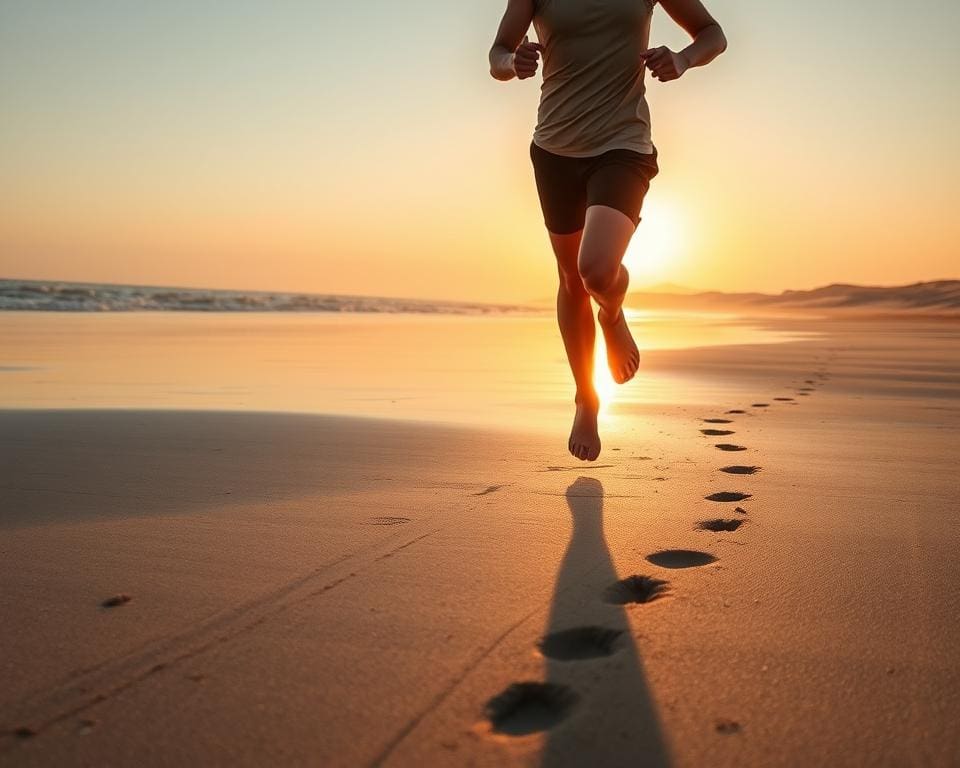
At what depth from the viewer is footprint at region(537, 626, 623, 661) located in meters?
1.47

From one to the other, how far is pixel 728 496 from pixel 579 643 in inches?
49.8

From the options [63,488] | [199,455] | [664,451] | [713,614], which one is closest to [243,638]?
[713,614]

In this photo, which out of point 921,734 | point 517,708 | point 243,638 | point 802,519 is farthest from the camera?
point 802,519

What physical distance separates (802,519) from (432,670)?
1367 millimetres

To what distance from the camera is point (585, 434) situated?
3.20 metres

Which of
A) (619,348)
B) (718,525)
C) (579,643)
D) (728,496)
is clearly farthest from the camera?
(619,348)

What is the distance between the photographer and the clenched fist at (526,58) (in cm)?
284

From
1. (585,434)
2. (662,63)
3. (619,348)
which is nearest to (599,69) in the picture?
(662,63)

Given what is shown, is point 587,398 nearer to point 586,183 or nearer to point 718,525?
point 586,183

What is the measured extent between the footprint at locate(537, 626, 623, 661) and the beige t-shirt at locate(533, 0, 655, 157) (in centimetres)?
197

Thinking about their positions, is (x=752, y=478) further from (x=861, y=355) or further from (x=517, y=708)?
(x=861, y=355)

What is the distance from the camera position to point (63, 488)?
2727mm

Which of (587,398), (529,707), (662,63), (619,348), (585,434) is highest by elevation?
(662,63)

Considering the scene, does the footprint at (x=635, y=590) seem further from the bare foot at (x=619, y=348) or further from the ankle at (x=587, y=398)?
the bare foot at (x=619, y=348)
